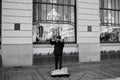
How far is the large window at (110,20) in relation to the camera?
14040 millimetres

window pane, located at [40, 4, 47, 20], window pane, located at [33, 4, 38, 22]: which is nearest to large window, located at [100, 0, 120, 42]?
window pane, located at [40, 4, 47, 20]

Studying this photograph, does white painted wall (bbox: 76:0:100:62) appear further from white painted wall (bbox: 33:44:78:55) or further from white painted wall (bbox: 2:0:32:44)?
white painted wall (bbox: 2:0:32:44)

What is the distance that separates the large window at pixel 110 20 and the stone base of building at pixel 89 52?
141cm

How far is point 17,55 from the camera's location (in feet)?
34.5

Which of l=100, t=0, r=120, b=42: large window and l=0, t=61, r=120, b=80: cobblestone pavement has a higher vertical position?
l=100, t=0, r=120, b=42: large window

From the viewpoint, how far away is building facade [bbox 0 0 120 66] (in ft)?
34.1

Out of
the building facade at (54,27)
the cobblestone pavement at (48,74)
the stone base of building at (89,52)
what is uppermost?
the building facade at (54,27)

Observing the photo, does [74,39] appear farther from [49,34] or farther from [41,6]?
[41,6]

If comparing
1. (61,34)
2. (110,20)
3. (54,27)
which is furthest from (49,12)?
(110,20)

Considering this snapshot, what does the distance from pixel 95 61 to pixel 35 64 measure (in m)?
5.36

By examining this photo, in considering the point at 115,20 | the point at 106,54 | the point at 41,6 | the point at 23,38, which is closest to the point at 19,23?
the point at 23,38

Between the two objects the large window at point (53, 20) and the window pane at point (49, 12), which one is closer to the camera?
the large window at point (53, 20)

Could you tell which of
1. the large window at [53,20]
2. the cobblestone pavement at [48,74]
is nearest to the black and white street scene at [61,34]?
the large window at [53,20]

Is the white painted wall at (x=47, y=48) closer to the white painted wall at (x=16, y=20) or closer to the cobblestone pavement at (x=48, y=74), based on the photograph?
the white painted wall at (x=16, y=20)
